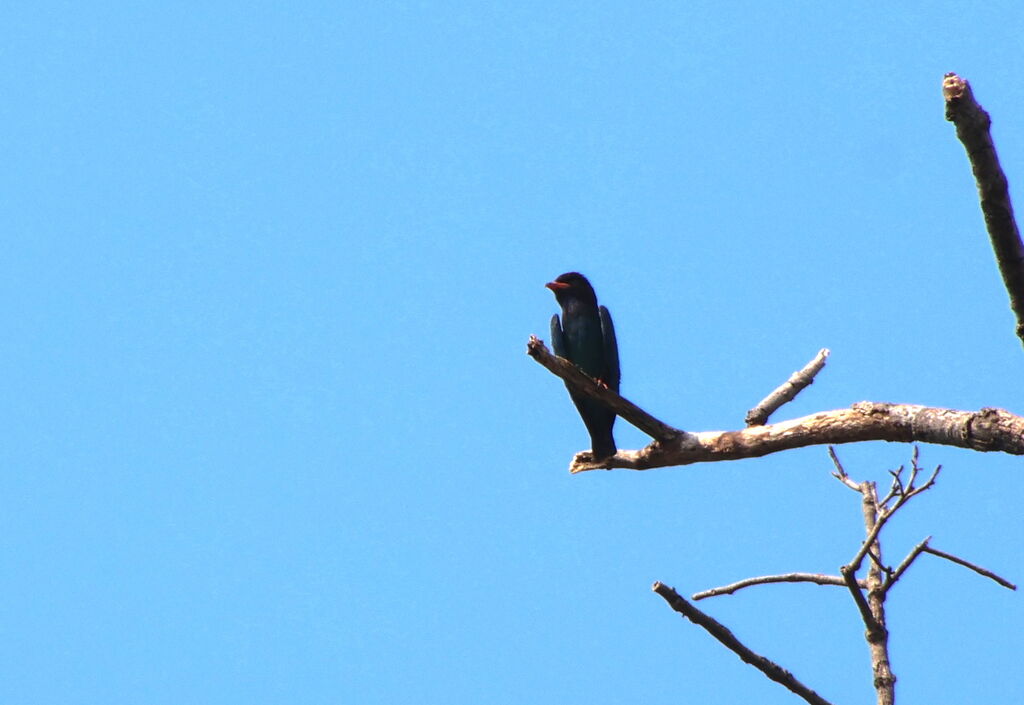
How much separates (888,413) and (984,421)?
1.86 feet

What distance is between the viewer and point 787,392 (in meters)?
6.34

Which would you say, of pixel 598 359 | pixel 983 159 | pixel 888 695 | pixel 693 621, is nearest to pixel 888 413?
pixel 888 695

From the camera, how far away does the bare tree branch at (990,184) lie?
3197 mm

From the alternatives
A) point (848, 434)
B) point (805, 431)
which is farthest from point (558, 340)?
point (848, 434)

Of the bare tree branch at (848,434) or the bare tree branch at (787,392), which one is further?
the bare tree branch at (787,392)

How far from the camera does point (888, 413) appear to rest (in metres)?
4.97

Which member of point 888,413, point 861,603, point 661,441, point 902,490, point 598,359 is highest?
point 598,359

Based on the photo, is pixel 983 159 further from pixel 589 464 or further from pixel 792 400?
pixel 589 464

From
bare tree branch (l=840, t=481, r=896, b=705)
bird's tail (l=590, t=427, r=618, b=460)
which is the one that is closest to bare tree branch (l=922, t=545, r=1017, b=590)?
bare tree branch (l=840, t=481, r=896, b=705)

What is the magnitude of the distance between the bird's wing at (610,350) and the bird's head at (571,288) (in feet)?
1.11

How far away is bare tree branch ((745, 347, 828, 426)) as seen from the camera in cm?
614

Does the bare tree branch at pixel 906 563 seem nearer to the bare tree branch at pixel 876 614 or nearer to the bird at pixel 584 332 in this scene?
the bare tree branch at pixel 876 614

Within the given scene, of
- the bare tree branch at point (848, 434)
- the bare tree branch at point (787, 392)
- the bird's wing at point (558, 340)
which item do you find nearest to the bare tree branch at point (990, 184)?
the bare tree branch at point (848, 434)

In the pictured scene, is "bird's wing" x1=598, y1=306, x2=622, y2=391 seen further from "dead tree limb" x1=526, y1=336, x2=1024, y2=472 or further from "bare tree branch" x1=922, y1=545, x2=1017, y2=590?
"bare tree branch" x1=922, y1=545, x2=1017, y2=590
